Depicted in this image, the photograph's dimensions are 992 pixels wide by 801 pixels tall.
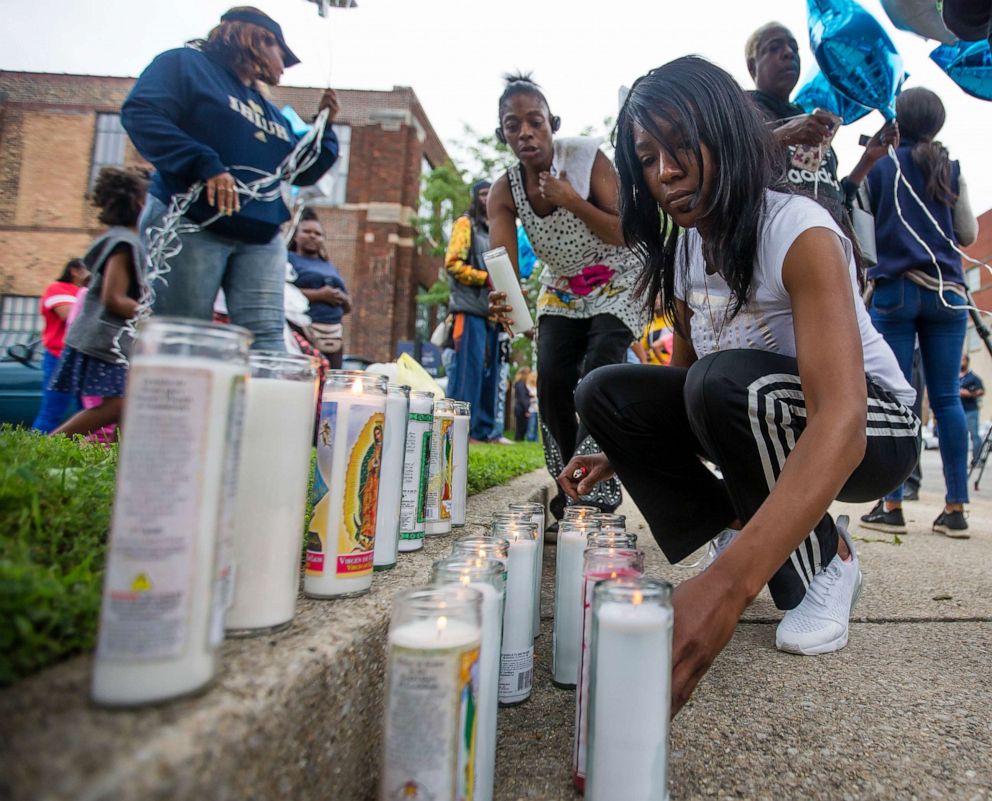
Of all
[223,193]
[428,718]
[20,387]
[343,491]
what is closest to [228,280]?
[223,193]

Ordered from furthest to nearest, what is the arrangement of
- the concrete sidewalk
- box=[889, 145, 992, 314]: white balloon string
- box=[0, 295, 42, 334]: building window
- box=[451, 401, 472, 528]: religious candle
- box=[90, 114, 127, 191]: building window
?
box=[90, 114, 127, 191]: building window, box=[0, 295, 42, 334]: building window, box=[889, 145, 992, 314]: white balloon string, box=[451, 401, 472, 528]: religious candle, the concrete sidewalk

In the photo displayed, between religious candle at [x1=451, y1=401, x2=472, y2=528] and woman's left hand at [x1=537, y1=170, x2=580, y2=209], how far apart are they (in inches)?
46.4

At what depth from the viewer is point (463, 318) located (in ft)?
19.0

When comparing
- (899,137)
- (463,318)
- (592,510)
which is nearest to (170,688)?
(592,510)

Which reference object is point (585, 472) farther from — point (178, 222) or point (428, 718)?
point (178, 222)

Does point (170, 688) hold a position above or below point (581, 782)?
above

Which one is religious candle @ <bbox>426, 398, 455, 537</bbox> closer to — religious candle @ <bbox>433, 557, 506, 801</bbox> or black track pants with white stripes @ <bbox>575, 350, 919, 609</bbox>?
black track pants with white stripes @ <bbox>575, 350, 919, 609</bbox>

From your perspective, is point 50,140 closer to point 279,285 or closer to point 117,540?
point 279,285

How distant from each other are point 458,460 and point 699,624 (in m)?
1.10

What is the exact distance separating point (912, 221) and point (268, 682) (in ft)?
12.9

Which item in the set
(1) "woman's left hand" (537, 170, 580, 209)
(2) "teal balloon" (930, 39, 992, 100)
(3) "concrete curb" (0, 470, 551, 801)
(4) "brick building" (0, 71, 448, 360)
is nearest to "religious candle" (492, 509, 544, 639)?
(3) "concrete curb" (0, 470, 551, 801)

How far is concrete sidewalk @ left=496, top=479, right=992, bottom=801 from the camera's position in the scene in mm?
982

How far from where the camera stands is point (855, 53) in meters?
2.96

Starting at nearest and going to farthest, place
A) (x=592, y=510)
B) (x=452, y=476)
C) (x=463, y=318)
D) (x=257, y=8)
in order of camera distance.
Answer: (x=592, y=510) < (x=452, y=476) < (x=257, y=8) < (x=463, y=318)
